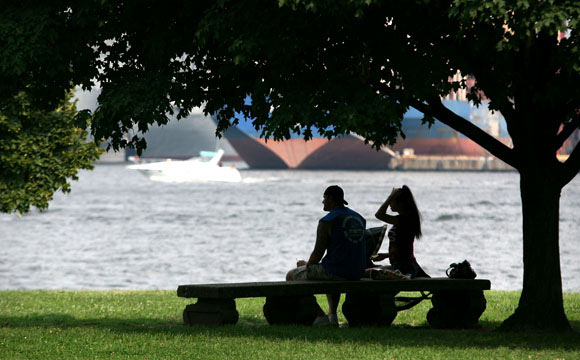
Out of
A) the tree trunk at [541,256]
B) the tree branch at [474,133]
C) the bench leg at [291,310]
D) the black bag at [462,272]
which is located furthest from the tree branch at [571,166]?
the bench leg at [291,310]

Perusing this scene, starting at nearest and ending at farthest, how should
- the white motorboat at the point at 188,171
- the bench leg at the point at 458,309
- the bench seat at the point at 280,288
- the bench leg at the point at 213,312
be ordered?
1. the bench seat at the point at 280,288
2. the bench leg at the point at 213,312
3. the bench leg at the point at 458,309
4. the white motorboat at the point at 188,171

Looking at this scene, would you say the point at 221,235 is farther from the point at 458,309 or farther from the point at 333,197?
the point at 333,197

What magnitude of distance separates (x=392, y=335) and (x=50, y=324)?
15.8 feet

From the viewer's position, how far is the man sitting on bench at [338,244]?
1196 centimetres

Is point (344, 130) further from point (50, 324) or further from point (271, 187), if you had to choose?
point (271, 187)

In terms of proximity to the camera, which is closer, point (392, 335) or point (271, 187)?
point (392, 335)

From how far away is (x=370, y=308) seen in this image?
12883 millimetres

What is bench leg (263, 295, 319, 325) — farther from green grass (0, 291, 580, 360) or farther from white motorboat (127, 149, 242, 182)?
white motorboat (127, 149, 242, 182)

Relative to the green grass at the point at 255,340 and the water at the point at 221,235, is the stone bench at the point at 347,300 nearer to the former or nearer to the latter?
the green grass at the point at 255,340

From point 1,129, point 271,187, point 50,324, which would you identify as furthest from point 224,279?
point 271,187

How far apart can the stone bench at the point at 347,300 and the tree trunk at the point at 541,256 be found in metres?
0.71

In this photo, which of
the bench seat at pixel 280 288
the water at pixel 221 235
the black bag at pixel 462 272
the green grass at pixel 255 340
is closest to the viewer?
the green grass at pixel 255 340

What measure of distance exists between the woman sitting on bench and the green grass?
2.54 ft

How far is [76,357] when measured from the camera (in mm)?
10211
